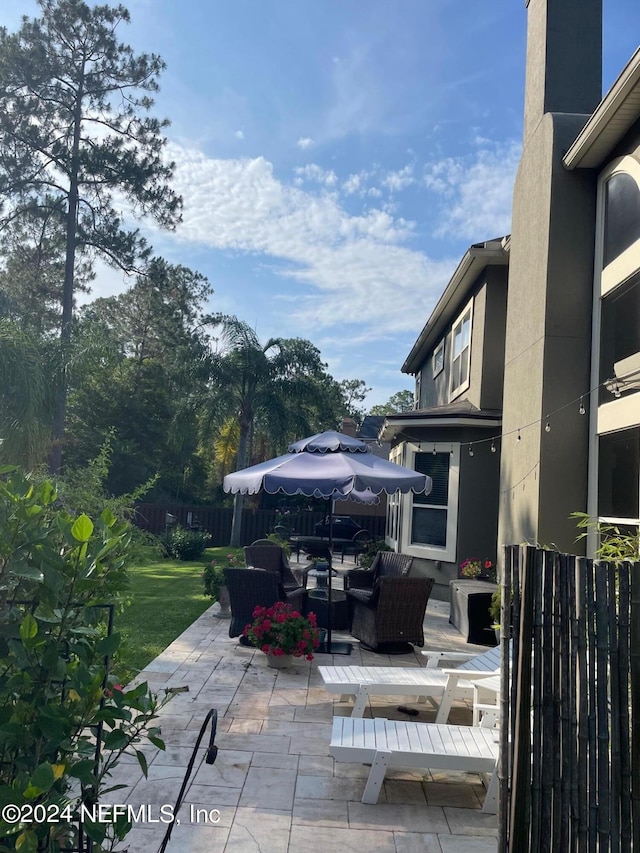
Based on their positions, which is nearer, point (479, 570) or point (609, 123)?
point (609, 123)

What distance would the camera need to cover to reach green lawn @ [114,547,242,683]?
303 inches

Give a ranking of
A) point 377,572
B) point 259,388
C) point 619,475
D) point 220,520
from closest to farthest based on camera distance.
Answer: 1. point 619,475
2. point 377,572
3. point 259,388
4. point 220,520

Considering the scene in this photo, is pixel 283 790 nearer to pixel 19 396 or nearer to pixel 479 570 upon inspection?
pixel 479 570

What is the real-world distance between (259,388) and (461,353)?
10196 mm

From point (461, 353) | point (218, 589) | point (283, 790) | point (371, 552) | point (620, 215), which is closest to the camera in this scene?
point (283, 790)

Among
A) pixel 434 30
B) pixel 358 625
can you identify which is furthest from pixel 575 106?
pixel 358 625

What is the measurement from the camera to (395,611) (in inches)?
303

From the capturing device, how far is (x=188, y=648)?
7.65 m

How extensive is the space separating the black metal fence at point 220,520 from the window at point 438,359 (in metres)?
7.91

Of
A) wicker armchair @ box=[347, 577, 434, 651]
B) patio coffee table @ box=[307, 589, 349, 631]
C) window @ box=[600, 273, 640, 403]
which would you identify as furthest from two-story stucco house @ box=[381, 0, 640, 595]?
patio coffee table @ box=[307, 589, 349, 631]

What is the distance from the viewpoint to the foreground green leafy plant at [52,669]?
1.88 meters

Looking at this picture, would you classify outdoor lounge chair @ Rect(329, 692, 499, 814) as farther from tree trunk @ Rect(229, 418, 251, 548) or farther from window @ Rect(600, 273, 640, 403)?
tree trunk @ Rect(229, 418, 251, 548)

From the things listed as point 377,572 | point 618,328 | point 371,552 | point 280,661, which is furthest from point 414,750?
point 371,552

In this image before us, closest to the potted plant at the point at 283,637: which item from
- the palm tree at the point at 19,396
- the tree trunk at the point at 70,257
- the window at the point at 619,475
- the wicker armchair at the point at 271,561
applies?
the wicker armchair at the point at 271,561
